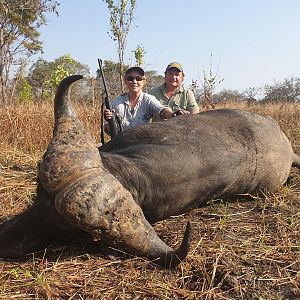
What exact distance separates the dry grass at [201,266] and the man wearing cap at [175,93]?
249 cm

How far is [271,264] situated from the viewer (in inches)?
102

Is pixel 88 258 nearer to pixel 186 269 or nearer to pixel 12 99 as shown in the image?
pixel 186 269

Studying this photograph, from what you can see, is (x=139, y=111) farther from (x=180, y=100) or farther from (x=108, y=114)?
(x=180, y=100)

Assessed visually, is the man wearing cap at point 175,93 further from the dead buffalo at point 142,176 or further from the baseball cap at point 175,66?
the dead buffalo at point 142,176

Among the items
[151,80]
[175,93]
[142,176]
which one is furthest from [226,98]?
[142,176]

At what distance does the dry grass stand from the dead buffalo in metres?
0.14

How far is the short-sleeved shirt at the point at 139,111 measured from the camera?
533 centimetres

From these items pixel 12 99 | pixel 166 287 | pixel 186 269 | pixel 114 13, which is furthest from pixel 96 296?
pixel 114 13

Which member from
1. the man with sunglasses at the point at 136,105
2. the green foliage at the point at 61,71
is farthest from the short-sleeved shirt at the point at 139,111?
the green foliage at the point at 61,71

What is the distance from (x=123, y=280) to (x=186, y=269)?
0.37m

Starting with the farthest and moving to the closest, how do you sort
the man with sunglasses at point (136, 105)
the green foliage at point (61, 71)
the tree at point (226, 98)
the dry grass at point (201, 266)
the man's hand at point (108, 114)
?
1. the tree at point (226, 98)
2. the green foliage at point (61, 71)
3. the man with sunglasses at point (136, 105)
4. the man's hand at point (108, 114)
5. the dry grass at point (201, 266)

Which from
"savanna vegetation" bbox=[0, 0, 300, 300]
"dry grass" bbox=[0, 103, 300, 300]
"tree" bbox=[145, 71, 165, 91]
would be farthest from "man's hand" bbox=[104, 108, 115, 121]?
"tree" bbox=[145, 71, 165, 91]

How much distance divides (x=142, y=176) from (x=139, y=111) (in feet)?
8.98

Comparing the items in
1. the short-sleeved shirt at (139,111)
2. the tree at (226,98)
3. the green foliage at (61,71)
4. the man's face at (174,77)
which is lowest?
the tree at (226,98)
